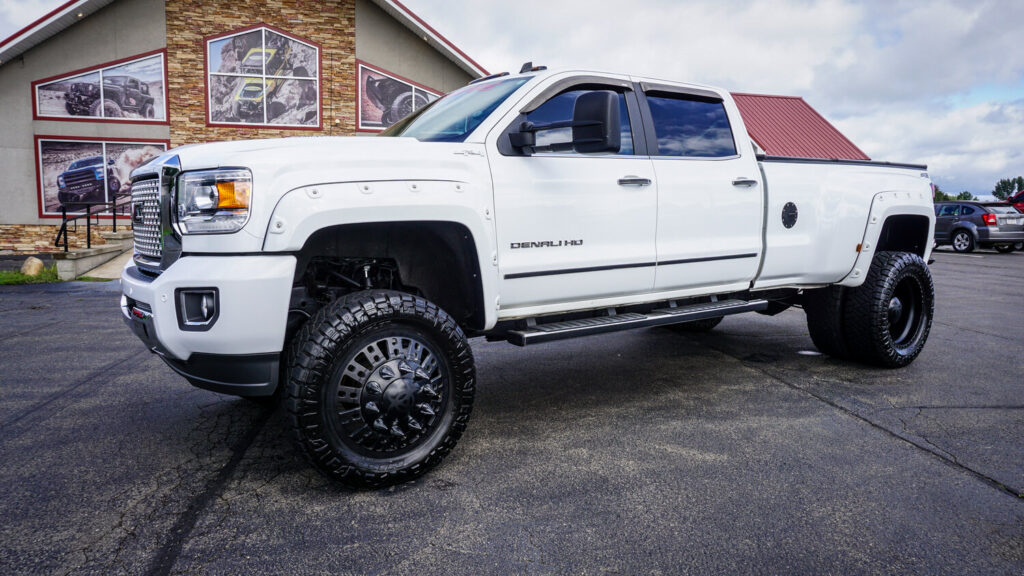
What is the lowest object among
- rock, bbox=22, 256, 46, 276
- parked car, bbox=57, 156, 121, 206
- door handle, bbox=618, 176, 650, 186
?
rock, bbox=22, 256, 46, 276

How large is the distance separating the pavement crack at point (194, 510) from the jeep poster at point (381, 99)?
579 inches

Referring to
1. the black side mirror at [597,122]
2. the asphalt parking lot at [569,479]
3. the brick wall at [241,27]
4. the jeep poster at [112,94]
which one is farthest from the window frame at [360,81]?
the black side mirror at [597,122]

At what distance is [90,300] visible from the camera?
29.2ft

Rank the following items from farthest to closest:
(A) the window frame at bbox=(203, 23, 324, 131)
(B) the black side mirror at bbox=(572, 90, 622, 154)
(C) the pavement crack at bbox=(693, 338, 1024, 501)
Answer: (A) the window frame at bbox=(203, 23, 324, 131), (B) the black side mirror at bbox=(572, 90, 622, 154), (C) the pavement crack at bbox=(693, 338, 1024, 501)

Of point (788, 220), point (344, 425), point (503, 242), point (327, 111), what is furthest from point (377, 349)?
point (327, 111)

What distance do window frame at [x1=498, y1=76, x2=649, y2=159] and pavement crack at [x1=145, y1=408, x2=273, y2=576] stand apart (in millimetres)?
2133

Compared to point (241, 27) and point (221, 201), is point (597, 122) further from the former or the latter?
point (241, 27)

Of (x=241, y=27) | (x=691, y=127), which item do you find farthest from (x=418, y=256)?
(x=241, y=27)

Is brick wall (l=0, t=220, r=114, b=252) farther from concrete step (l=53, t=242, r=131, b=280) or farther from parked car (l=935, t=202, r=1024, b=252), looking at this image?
parked car (l=935, t=202, r=1024, b=252)

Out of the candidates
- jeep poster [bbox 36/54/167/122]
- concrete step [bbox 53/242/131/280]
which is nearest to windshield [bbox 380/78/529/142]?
concrete step [bbox 53/242/131/280]

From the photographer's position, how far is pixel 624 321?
3941mm

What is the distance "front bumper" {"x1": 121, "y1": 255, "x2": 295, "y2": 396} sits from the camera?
8.96ft

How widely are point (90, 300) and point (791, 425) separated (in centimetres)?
893

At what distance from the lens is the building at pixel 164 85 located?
53.4 ft
